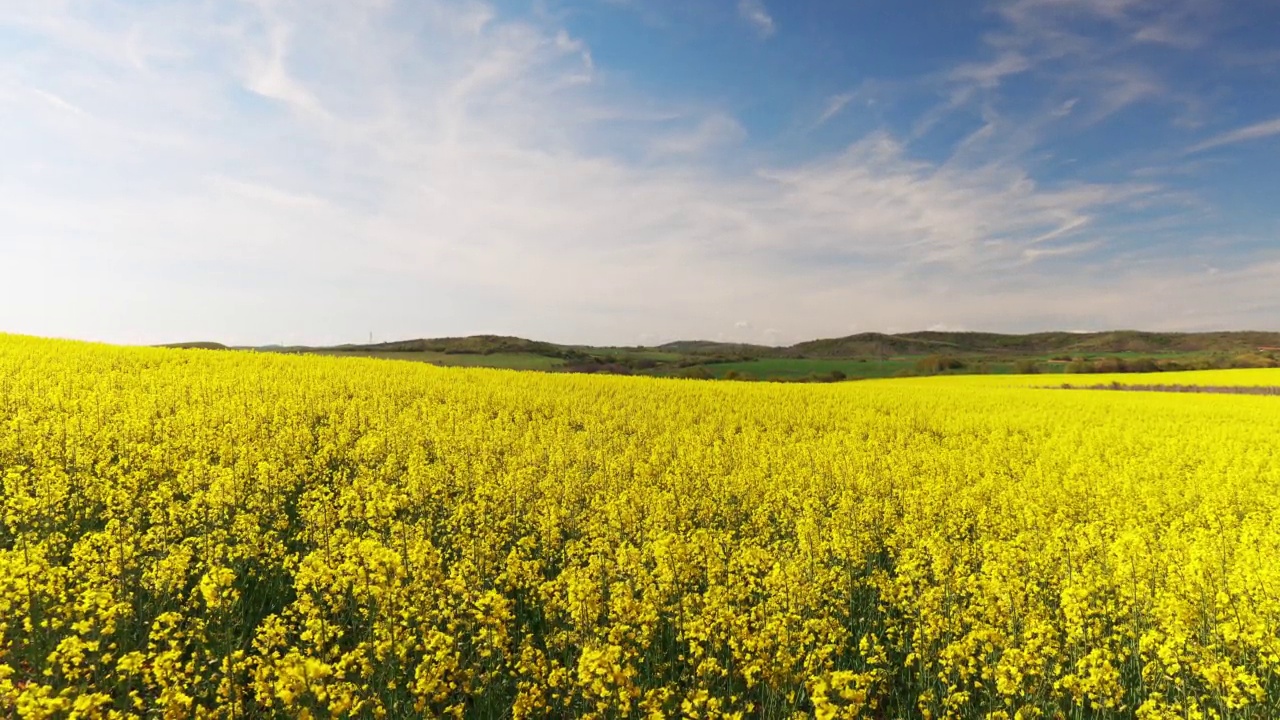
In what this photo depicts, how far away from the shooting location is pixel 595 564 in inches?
238

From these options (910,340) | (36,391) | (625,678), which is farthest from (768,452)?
(910,340)

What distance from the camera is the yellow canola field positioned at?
15.9ft

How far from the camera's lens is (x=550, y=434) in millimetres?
15977

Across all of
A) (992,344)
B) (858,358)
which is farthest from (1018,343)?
(858,358)

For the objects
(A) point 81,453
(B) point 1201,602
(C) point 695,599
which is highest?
(A) point 81,453

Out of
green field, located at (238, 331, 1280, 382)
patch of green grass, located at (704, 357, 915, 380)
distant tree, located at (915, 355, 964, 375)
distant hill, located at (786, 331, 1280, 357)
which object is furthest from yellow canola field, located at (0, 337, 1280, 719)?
distant hill, located at (786, 331, 1280, 357)

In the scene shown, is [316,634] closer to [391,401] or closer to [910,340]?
[391,401]

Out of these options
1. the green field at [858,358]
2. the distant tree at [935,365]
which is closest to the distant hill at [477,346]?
the green field at [858,358]

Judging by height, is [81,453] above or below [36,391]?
below

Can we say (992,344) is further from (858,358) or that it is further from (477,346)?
(477,346)

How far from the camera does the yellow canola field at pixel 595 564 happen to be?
4840 mm

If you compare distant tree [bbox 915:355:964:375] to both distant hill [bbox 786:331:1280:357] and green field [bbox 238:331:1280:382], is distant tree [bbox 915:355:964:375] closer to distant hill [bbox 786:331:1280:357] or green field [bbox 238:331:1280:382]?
green field [bbox 238:331:1280:382]

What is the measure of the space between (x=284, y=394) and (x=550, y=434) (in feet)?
30.6

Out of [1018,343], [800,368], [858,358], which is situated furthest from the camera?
[1018,343]
